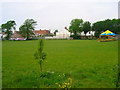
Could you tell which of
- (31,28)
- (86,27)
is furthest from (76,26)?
(31,28)

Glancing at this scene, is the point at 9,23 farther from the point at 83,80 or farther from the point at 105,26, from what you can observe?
the point at 83,80

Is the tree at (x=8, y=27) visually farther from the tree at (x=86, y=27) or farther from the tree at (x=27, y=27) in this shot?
the tree at (x=86, y=27)

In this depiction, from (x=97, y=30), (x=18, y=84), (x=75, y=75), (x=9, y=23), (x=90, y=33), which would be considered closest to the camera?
(x=18, y=84)

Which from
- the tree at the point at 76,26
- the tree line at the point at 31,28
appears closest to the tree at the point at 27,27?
the tree line at the point at 31,28

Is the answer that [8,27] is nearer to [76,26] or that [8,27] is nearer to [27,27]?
[27,27]

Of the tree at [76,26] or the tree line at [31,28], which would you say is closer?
the tree line at [31,28]

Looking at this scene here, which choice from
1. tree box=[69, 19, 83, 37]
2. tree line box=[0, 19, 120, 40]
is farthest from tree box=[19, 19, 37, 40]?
tree box=[69, 19, 83, 37]

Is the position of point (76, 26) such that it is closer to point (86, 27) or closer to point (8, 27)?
point (86, 27)

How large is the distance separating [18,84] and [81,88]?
1.81 m

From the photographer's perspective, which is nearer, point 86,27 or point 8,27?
point 8,27

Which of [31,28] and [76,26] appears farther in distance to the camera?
[76,26]

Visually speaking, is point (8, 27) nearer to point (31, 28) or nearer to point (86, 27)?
point (31, 28)

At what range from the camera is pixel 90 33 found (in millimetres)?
56875

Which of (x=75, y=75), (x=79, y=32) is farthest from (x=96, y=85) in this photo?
(x=79, y=32)
